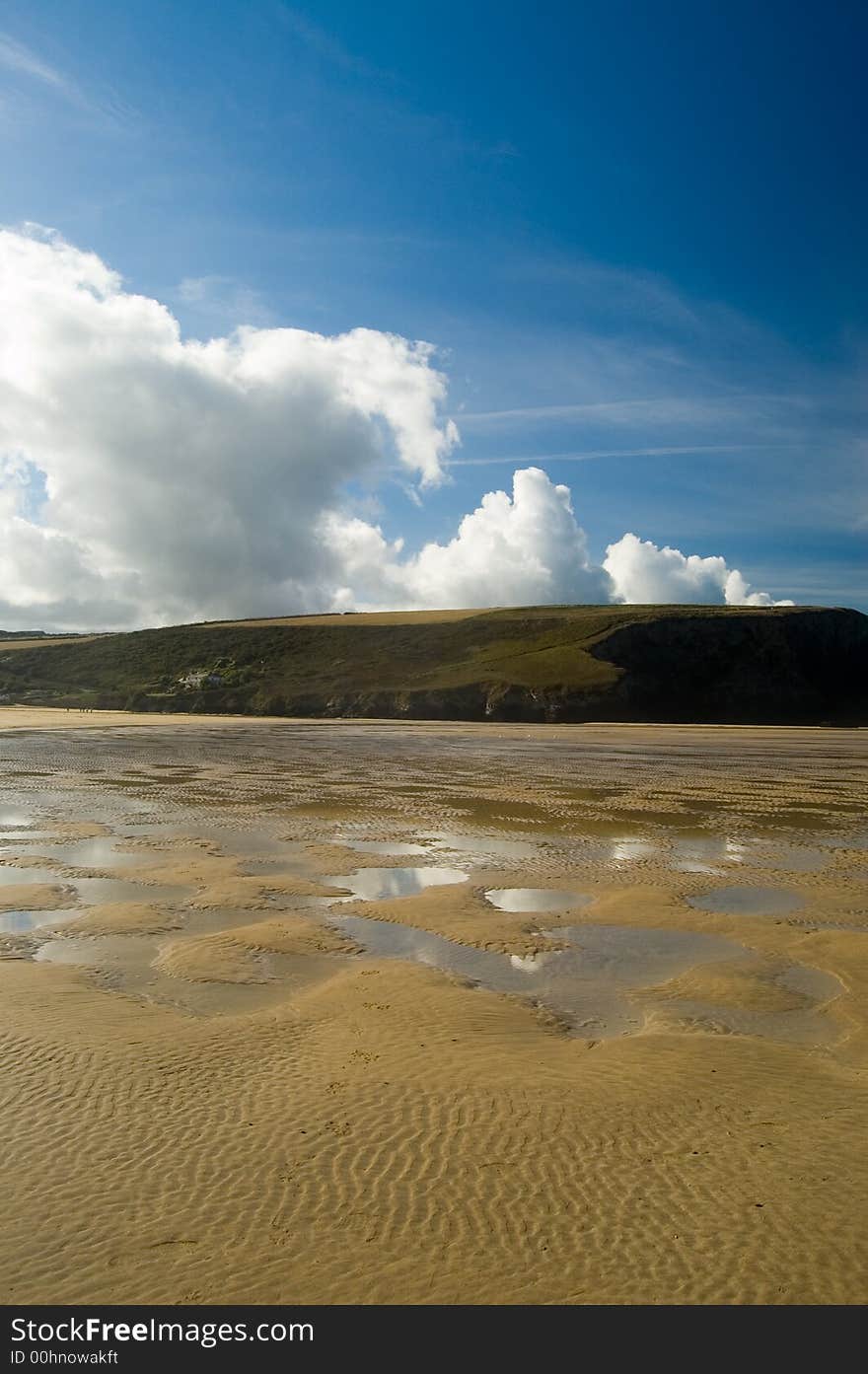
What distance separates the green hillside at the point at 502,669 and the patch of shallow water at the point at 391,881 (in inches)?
2572

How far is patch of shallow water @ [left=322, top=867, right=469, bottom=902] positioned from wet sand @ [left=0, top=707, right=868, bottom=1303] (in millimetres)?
96

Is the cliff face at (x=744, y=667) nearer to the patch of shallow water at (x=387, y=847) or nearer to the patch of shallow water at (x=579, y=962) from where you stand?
the patch of shallow water at (x=387, y=847)

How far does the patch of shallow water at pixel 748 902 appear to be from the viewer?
583 inches

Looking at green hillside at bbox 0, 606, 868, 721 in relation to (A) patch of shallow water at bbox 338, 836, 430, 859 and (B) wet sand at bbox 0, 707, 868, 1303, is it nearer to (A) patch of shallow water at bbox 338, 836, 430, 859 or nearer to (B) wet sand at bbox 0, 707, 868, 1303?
(A) patch of shallow water at bbox 338, 836, 430, 859

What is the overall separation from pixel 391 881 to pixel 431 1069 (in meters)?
8.49

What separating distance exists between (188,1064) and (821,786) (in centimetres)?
3119

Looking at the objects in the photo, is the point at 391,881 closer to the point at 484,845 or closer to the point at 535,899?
the point at 535,899

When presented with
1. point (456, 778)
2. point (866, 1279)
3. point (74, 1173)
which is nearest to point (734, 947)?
point (866, 1279)

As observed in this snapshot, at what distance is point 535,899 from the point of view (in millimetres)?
15492

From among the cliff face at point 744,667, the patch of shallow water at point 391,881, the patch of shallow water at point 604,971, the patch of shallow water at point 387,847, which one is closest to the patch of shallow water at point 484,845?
the patch of shallow water at point 387,847

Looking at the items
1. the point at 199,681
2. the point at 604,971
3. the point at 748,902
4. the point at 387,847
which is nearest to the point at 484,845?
the point at 387,847

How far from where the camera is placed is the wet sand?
17.7ft

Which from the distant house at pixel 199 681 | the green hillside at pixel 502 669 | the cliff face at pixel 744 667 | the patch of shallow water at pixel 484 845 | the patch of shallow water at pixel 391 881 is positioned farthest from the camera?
the distant house at pixel 199 681
